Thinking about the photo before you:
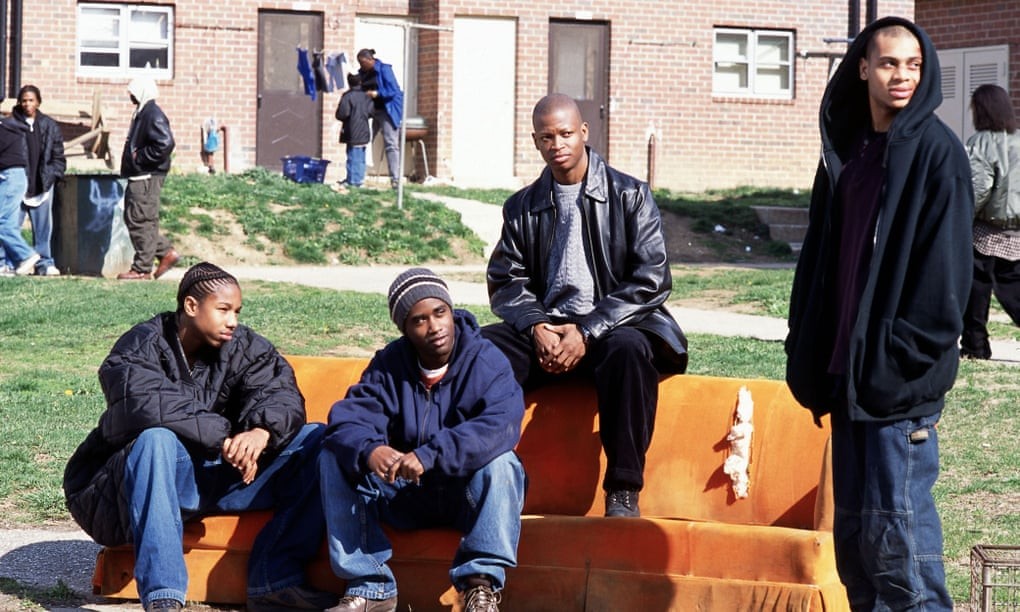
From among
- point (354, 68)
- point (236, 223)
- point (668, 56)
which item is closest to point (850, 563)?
point (236, 223)

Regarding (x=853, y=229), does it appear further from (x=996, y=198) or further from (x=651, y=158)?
(x=651, y=158)

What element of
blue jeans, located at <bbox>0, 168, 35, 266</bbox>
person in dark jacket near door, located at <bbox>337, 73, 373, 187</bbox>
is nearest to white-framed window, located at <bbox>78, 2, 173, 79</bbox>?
person in dark jacket near door, located at <bbox>337, 73, 373, 187</bbox>

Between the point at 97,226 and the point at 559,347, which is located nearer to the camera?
the point at 559,347

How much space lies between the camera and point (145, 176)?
47.6 ft

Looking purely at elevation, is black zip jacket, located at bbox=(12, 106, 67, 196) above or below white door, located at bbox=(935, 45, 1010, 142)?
below

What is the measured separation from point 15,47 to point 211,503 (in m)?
19.0

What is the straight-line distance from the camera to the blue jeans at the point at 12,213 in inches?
586

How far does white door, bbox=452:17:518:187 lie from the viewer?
2461 centimetres

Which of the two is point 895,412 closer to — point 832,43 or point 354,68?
point 354,68

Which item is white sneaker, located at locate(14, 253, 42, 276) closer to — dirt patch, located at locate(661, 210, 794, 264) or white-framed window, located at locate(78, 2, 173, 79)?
dirt patch, located at locate(661, 210, 794, 264)

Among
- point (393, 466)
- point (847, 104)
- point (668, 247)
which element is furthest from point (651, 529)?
point (668, 247)

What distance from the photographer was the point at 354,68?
23.8 metres

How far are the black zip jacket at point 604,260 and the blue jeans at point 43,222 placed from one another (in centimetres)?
1035

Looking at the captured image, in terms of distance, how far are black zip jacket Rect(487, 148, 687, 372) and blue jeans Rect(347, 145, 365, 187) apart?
15923mm
